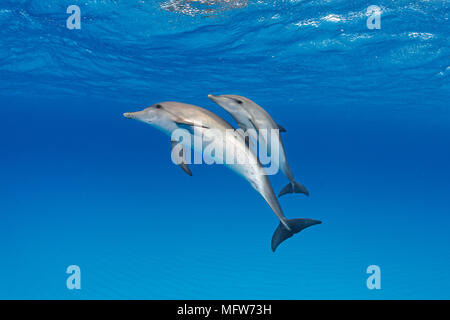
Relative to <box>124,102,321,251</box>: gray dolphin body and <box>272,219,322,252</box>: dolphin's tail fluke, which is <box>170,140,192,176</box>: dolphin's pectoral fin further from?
<box>272,219,322,252</box>: dolphin's tail fluke

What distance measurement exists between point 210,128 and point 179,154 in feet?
3.05

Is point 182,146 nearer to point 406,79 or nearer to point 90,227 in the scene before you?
point 90,227

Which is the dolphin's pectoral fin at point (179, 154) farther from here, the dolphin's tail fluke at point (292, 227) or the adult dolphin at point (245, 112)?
the dolphin's tail fluke at point (292, 227)

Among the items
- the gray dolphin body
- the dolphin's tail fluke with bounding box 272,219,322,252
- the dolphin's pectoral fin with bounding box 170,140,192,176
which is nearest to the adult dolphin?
the gray dolphin body

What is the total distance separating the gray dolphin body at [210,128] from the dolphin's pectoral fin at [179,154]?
321 millimetres

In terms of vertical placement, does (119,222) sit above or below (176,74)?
below

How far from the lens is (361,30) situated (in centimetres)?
1368

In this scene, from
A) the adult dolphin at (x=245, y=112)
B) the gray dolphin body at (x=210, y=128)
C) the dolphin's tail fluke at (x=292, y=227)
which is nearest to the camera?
the gray dolphin body at (x=210, y=128)

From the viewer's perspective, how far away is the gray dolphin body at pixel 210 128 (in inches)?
210

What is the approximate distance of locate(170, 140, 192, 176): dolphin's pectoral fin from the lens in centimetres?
588

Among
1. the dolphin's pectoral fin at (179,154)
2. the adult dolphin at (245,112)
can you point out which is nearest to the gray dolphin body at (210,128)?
the dolphin's pectoral fin at (179,154)

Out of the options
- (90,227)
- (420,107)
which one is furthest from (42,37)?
(420,107)

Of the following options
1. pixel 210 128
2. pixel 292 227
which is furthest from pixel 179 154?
pixel 292 227

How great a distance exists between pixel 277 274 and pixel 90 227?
9.18 m
